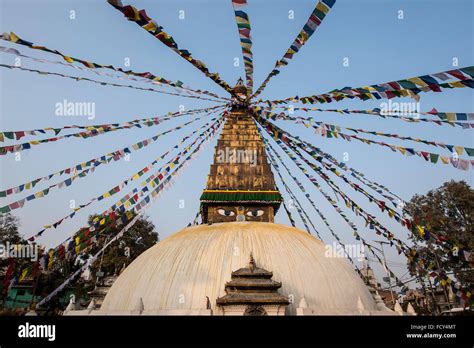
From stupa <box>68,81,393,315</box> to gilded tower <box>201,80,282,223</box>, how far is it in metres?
0.06

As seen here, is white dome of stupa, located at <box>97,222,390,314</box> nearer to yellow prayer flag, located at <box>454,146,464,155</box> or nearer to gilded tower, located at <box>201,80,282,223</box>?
gilded tower, located at <box>201,80,282,223</box>

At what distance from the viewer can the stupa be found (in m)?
9.61

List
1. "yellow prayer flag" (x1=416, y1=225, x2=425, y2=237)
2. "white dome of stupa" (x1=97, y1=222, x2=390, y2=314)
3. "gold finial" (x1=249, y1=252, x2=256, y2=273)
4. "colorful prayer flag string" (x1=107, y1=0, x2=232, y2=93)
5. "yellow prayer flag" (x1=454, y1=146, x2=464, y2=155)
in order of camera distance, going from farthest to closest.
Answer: "yellow prayer flag" (x1=416, y1=225, x2=425, y2=237), "white dome of stupa" (x1=97, y1=222, x2=390, y2=314), "gold finial" (x1=249, y1=252, x2=256, y2=273), "yellow prayer flag" (x1=454, y1=146, x2=464, y2=155), "colorful prayer flag string" (x1=107, y1=0, x2=232, y2=93)

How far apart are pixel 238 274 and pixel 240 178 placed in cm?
569

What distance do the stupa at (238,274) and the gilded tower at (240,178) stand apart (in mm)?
55

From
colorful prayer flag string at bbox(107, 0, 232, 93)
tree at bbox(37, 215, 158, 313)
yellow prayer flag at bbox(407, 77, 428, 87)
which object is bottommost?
tree at bbox(37, 215, 158, 313)

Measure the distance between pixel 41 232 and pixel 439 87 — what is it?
10654 mm

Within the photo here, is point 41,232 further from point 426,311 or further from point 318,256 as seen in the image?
point 426,311

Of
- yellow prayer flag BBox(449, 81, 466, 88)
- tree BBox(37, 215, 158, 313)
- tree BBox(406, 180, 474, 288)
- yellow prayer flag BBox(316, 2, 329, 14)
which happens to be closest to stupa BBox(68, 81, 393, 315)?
yellow prayer flag BBox(449, 81, 466, 88)

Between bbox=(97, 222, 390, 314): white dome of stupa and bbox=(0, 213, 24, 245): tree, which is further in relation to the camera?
bbox=(0, 213, 24, 245): tree

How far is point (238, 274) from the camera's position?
9789 mm

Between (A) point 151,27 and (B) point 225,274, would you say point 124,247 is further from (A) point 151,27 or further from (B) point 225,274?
(A) point 151,27

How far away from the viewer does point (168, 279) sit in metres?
10.6

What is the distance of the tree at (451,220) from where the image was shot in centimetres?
2502
